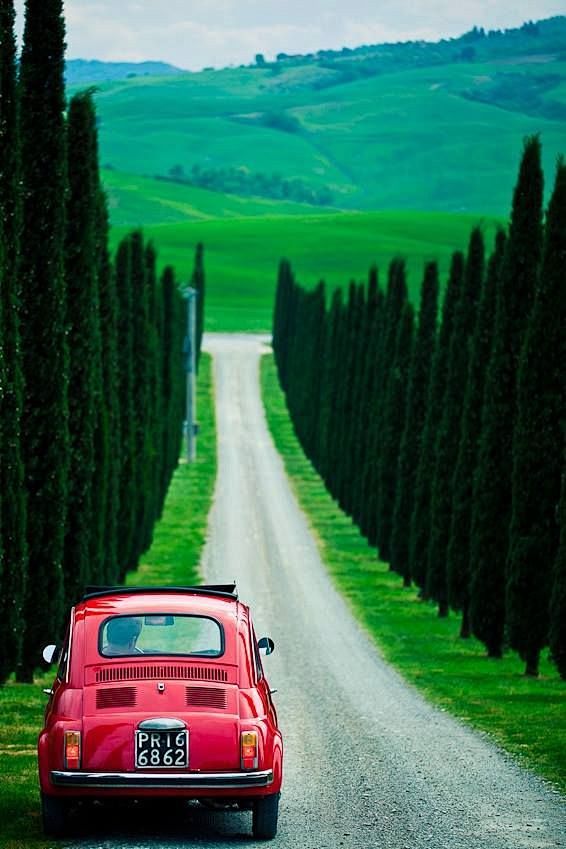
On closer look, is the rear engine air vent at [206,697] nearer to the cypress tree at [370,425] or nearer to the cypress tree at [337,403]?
the cypress tree at [370,425]

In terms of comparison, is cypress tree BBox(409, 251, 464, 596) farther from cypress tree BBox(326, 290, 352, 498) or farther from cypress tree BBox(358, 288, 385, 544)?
cypress tree BBox(326, 290, 352, 498)

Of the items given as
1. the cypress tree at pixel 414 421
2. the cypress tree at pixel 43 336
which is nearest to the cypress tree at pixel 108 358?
the cypress tree at pixel 43 336

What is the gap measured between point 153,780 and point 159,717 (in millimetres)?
430

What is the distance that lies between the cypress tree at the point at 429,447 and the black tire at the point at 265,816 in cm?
2820

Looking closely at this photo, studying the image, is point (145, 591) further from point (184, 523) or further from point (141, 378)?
point (184, 523)

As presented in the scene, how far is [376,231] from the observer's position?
192750mm

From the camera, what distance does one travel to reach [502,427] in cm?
2895

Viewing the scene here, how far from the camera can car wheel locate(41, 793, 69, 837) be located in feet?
39.2

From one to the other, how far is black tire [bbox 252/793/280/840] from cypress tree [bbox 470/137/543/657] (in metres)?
16.8

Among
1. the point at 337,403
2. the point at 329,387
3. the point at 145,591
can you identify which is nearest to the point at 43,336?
the point at 145,591

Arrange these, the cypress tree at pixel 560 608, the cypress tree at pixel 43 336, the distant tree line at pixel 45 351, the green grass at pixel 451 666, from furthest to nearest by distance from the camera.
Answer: the cypress tree at pixel 43 336
the cypress tree at pixel 560 608
the distant tree line at pixel 45 351
the green grass at pixel 451 666

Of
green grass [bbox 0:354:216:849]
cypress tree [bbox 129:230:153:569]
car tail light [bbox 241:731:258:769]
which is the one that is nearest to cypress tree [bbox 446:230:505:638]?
green grass [bbox 0:354:216:849]

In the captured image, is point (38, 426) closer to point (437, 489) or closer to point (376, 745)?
point (376, 745)

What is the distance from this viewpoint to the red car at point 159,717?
38.5 ft
